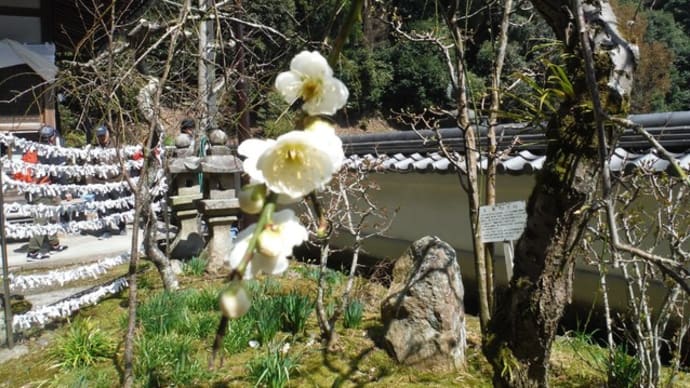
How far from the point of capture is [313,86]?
449mm

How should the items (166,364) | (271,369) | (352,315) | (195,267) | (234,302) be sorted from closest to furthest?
1. (234,302)
2. (271,369)
3. (166,364)
4. (352,315)
5. (195,267)

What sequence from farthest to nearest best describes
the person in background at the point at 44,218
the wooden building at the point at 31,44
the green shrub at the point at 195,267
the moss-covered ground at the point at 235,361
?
the wooden building at the point at 31,44 → the person in background at the point at 44,218 → the green shrub at the point at 195,267 → the moss-covered ground at the point at 235,361

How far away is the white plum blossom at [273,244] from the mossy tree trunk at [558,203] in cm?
104

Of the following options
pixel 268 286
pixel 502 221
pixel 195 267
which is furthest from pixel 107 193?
pixel 502 221

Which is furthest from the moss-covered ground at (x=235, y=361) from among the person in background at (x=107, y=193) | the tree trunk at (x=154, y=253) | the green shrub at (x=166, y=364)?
the person in background at (x=107, y=193)

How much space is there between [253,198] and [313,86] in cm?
12

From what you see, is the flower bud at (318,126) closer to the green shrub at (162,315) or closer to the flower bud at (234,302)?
the flower bud at (234,302)

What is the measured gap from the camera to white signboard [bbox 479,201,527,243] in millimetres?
2405

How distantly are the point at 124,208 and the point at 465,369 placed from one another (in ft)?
15.2

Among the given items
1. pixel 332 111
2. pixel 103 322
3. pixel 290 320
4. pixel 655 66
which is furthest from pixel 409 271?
pixel 655 66

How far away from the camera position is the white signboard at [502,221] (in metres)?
2.41

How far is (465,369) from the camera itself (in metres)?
→ 2.83

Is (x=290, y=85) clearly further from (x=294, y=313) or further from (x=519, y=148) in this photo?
(x=519, y=148)

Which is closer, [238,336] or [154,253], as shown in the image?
[238,336]
